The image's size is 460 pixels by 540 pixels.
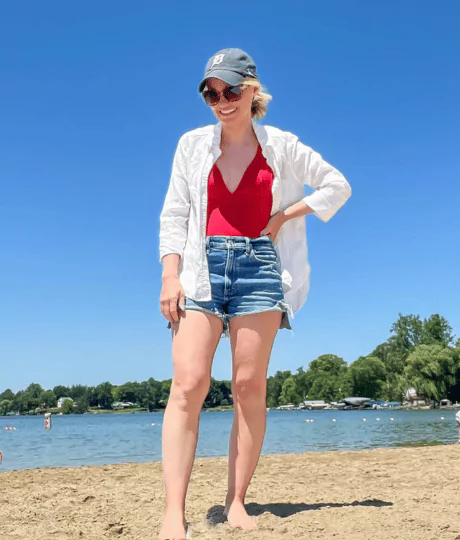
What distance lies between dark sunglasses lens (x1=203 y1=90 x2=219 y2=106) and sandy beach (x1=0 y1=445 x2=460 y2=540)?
198 cm

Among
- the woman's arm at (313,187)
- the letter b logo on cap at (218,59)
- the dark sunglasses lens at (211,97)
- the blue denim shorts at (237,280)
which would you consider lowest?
the blue denim shorts at (237,280)

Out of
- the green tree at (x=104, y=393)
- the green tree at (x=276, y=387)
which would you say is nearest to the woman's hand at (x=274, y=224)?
the green tree at (x=276, y=387)

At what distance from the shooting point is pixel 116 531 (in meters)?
3.12

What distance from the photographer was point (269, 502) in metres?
3.82

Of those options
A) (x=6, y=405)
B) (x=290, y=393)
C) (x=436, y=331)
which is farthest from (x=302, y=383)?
(x=6, y=405)

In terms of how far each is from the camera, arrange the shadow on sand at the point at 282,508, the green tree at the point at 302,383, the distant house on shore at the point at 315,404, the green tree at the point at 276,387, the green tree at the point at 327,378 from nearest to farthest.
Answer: the shadow on sand at the point at 282,508 < the green tree at the point at 327,378 < the distant house on shore at the point at 315,404 < the green tree at the point at 302,383 < the green tree at the point at 276,387

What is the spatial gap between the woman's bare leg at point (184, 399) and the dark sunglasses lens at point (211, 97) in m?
1.01

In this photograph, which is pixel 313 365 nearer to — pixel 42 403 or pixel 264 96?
pixel 42 403

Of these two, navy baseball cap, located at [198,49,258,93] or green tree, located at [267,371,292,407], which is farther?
green tree, located at [267,371,292,407]

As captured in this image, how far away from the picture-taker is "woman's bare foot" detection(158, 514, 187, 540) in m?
2.65

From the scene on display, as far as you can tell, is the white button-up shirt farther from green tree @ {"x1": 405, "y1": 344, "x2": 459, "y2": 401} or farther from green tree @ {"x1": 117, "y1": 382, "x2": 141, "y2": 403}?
green tree @ {"x1": 117, "y1": 382, "x2": 141, "y2": 403}

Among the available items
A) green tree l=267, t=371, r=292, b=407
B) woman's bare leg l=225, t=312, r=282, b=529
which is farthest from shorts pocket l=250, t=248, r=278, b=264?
green tree l=267, t=371, r=292, b=407

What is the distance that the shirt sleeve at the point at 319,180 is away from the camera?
3.07 m

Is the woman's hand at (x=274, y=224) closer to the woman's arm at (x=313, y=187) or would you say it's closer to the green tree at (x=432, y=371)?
the woman's arm at (x=313, y=187)
